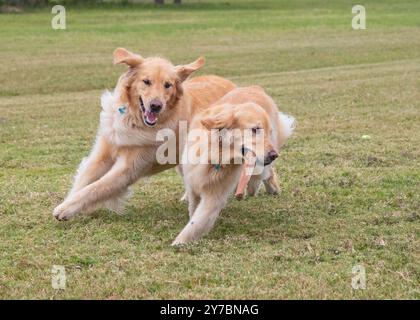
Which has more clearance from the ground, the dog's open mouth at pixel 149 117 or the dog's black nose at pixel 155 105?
the dog's black nose at pixel 155 105

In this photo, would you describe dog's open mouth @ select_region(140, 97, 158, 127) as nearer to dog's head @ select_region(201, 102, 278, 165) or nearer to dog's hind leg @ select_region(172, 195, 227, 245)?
dog's head @ select_region(201, 102, 278, 165)

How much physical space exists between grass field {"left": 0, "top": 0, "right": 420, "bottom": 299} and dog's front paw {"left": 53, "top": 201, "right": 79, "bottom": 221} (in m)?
0.07

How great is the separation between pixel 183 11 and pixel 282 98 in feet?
96.1

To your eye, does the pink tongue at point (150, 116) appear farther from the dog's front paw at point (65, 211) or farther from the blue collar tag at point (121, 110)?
the dog's front paw at point (65, 211)

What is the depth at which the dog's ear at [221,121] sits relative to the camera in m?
6.24

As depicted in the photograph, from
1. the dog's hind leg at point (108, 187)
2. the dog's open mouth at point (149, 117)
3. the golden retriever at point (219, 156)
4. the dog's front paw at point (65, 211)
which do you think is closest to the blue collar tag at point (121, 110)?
the dog's open mouth at point (149, 117)

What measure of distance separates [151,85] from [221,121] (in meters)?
1.04

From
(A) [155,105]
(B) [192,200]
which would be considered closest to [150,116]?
(A) [155,105]

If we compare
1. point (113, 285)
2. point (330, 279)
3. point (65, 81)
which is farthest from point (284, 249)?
point (65, 81)

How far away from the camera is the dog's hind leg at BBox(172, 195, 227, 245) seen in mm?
6355

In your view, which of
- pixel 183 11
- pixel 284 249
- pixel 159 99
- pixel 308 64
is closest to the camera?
pixel 284 249

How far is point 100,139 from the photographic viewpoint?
753cm

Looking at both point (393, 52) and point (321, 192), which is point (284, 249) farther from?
point (393, 52)

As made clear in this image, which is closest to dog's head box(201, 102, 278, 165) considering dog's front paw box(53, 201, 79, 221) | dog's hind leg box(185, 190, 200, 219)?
dog's hind leg box(185, 190, 200, 219)
